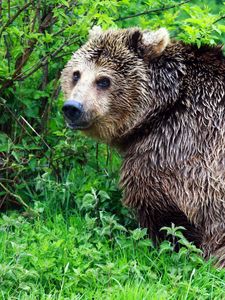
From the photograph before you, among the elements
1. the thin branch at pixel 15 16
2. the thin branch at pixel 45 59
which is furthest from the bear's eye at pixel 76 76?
Answer: the thin branch at pixel 15 16

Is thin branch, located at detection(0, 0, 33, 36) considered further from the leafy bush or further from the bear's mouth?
the bear's mouth

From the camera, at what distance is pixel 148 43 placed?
6.98 metres

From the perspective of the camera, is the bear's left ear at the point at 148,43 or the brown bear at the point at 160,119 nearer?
the brown bear at the point at 160,119

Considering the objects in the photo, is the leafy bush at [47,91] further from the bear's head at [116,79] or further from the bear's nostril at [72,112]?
the bear's nostril at [72,112]

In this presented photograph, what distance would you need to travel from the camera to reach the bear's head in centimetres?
696

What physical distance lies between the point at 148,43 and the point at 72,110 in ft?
2.87

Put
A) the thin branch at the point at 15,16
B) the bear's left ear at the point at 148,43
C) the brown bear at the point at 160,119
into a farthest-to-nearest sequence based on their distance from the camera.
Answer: the thin branch at the point at 15,16 → the bear's left ear at the point at 148,43 → the brown bear at the point at 160,119

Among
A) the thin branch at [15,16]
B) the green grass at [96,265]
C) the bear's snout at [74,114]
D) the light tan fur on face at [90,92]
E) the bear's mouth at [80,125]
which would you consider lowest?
the green grass at [96,265]

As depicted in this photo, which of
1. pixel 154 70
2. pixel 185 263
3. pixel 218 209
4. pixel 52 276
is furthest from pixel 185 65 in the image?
→ pixel 52 276

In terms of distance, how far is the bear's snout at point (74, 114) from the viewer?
6750 millimetres

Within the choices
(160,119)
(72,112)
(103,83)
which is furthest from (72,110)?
(160,119)

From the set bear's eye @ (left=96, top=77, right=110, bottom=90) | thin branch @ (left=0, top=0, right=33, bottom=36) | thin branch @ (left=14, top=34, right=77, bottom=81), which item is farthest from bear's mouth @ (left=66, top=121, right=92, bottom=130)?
thin branch @ (left=0, top=0, right=33, bottom=36)

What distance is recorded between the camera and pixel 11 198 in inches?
311

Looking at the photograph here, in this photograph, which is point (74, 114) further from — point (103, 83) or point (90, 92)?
point (103, 83)
